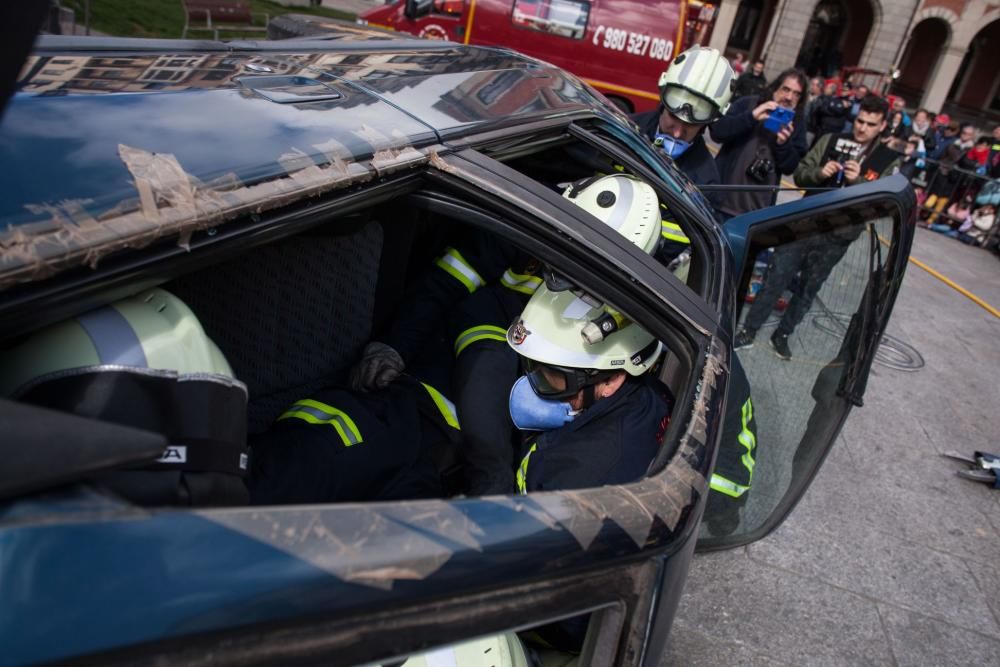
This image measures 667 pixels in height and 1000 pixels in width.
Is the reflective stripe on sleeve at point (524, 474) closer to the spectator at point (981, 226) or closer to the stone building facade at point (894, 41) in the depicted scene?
the spectator at point (981, 226)

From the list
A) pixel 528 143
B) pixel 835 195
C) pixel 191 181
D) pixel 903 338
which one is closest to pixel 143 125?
pixel 191 181

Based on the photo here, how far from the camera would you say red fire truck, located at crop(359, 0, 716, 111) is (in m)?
9.45

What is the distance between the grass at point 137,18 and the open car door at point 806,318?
26.8 feet

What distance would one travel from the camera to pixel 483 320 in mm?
2336

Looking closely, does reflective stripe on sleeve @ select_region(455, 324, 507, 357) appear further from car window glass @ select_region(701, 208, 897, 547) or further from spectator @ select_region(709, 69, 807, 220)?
spectator @ select_region(709, 69, 807, 220)

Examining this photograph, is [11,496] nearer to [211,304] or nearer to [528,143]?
[211,304]

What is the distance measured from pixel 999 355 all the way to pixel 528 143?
6351 millimetres

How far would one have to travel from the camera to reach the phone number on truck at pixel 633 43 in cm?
980

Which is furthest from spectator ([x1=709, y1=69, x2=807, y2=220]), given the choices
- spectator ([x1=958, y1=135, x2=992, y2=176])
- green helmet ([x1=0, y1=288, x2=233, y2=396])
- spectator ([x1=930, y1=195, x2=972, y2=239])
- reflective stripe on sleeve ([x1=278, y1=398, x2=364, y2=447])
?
spectator ([x1=958, y1=135, x2=992, y2=176])

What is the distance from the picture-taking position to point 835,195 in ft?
7.90

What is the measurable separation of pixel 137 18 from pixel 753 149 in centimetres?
933

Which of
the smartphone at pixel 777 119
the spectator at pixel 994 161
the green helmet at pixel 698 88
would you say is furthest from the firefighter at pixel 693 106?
the spectator at pixel 994 161

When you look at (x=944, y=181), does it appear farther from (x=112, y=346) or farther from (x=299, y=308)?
(x=112, y=346)

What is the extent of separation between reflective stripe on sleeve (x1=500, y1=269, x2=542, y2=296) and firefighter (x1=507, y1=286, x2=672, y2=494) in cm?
29
